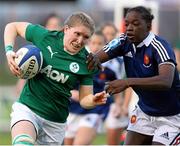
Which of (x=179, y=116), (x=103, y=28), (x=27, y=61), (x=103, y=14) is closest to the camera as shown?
(x=27, y=61)

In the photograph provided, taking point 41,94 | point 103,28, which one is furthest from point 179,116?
point 103,28

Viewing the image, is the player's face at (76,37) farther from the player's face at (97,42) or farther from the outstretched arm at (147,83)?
the player's face at (97,42)

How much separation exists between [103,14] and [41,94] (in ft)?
38.0

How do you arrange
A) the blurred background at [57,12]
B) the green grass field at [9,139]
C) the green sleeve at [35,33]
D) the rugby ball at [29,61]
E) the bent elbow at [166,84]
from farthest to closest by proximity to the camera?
the blurred background at [57,12] → the green grass field at [9,139] → the green sleeve at [35,33] → the rugby ball at [29,61] → the bent elbow at [166,84]

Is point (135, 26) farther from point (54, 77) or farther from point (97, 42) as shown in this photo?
point (97, 42)

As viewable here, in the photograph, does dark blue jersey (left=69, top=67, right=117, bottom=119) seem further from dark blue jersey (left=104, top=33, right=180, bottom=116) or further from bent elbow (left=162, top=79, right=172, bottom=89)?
bent elbow (left=162, top=79, right=172, bottom=89)

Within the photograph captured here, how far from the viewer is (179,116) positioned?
7.96 meters

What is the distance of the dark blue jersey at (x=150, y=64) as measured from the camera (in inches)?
300

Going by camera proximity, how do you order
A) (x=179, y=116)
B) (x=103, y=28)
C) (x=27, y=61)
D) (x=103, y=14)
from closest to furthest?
(x=27, y=61) < (x=179, y=116) < (x=103, y=28) < (x=103, y=14)

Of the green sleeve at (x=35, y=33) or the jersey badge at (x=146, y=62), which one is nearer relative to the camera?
the jersey badge at (x=146, y=62)

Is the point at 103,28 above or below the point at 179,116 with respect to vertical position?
above

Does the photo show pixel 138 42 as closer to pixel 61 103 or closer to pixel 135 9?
pixel 135 9

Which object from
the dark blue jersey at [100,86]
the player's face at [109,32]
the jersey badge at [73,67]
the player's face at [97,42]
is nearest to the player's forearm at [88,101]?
the jersey badge at [73,67]

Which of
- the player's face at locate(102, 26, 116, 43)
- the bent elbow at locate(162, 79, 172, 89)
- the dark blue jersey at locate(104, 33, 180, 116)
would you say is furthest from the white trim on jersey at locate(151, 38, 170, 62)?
the player's face at locate(102, 26, 116, 43)
